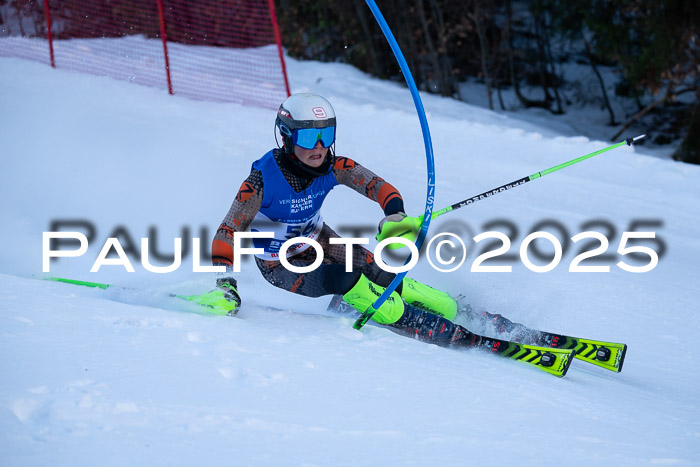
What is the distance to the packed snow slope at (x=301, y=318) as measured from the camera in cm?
237

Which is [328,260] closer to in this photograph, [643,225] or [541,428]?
[541,428]

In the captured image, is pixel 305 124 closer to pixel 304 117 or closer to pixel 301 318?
pixel 304 117

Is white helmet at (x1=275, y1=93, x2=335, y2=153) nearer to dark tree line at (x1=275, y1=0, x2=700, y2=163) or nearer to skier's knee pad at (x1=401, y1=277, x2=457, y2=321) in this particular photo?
skier's knee pad at (x1=401, y1=277, x2=457, y2=321)

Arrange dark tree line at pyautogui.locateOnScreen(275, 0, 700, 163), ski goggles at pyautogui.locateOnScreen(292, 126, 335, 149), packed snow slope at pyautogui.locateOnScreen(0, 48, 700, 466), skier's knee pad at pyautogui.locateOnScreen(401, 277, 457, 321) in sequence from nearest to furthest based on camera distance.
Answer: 1. packed snow slope at pyautogui.locateOnScreen(0, 48, 700, 466)
2. ski goggles at pyautogui.locateOnScreen(292, 126, 335, 149)
3. skier's knee pad at pyautogui.locateOnScreen(401, 277, 457, 321)
4. dark tree line at pyautogui.locateOnScreen(275, 0, 700, 163)

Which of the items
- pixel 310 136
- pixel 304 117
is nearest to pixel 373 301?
pixel 310 136

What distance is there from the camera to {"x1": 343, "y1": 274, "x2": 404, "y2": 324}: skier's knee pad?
3721 millimetres

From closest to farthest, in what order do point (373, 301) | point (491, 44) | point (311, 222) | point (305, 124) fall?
point (305, 124) < point (373, 301) < point (311, 222) < point (491, 44)

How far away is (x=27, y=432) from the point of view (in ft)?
7.07

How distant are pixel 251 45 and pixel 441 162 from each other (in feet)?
15.9

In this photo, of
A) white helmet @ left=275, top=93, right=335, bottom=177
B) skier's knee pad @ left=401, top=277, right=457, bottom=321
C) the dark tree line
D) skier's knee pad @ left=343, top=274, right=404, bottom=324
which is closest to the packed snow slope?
skier's knee pad @ left=343, top=274, right=404, bottom=324

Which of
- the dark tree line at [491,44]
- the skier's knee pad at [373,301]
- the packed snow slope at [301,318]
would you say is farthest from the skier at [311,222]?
the dark tree line at [491,44]

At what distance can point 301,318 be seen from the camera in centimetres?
369

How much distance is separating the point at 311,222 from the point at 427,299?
80 centimetres

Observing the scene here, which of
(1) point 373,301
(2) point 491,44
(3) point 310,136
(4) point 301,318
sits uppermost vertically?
(2) point 491,44
